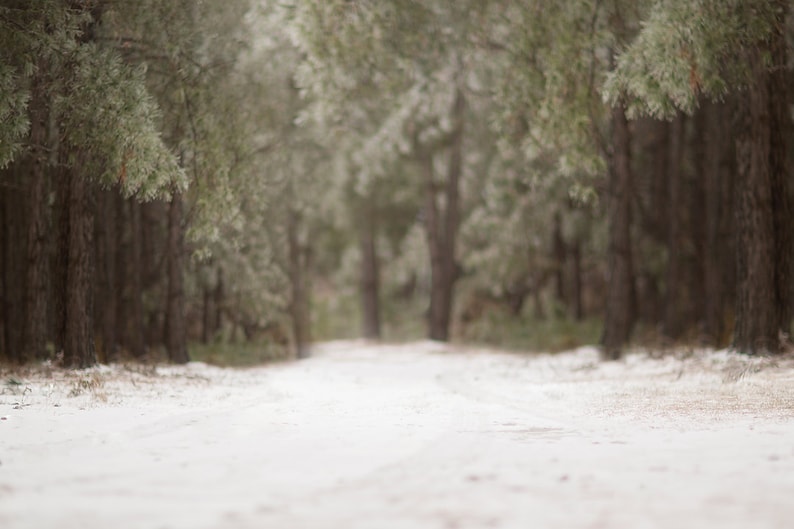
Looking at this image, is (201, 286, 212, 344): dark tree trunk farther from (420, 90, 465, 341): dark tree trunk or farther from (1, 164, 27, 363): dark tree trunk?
(420, 90, 465, 341): dark tree trunk

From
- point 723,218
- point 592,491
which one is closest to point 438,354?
point 723,218

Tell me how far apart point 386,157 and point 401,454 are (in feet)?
66.6

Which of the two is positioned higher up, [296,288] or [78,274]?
[78,274]

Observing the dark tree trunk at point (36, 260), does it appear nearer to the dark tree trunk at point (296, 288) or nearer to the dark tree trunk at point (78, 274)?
the dark tree trunk at point (78, 274)

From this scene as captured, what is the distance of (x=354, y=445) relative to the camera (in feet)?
24.2

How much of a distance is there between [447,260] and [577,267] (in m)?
3.85

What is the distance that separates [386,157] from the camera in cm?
2670

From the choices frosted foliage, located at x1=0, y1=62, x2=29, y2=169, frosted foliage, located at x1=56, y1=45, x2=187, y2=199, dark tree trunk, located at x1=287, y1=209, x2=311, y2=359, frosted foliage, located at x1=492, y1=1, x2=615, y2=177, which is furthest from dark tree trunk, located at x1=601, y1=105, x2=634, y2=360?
frosted foliage, located at x1=0, y1=62, x2=29, y2=169

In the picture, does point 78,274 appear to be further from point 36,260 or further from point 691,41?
point 691,41

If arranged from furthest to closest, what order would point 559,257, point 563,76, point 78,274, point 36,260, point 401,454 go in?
1. point 559,257
2. point 563,76
3. point 36,260
4. point 78,274
5. point 401,454

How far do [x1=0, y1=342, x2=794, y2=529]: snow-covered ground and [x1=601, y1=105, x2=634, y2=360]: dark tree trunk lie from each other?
4.69 meters

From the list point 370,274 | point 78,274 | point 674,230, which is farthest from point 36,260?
point 370,274

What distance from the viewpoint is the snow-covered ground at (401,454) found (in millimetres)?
4988

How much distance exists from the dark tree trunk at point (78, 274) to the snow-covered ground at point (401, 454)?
1.00m
